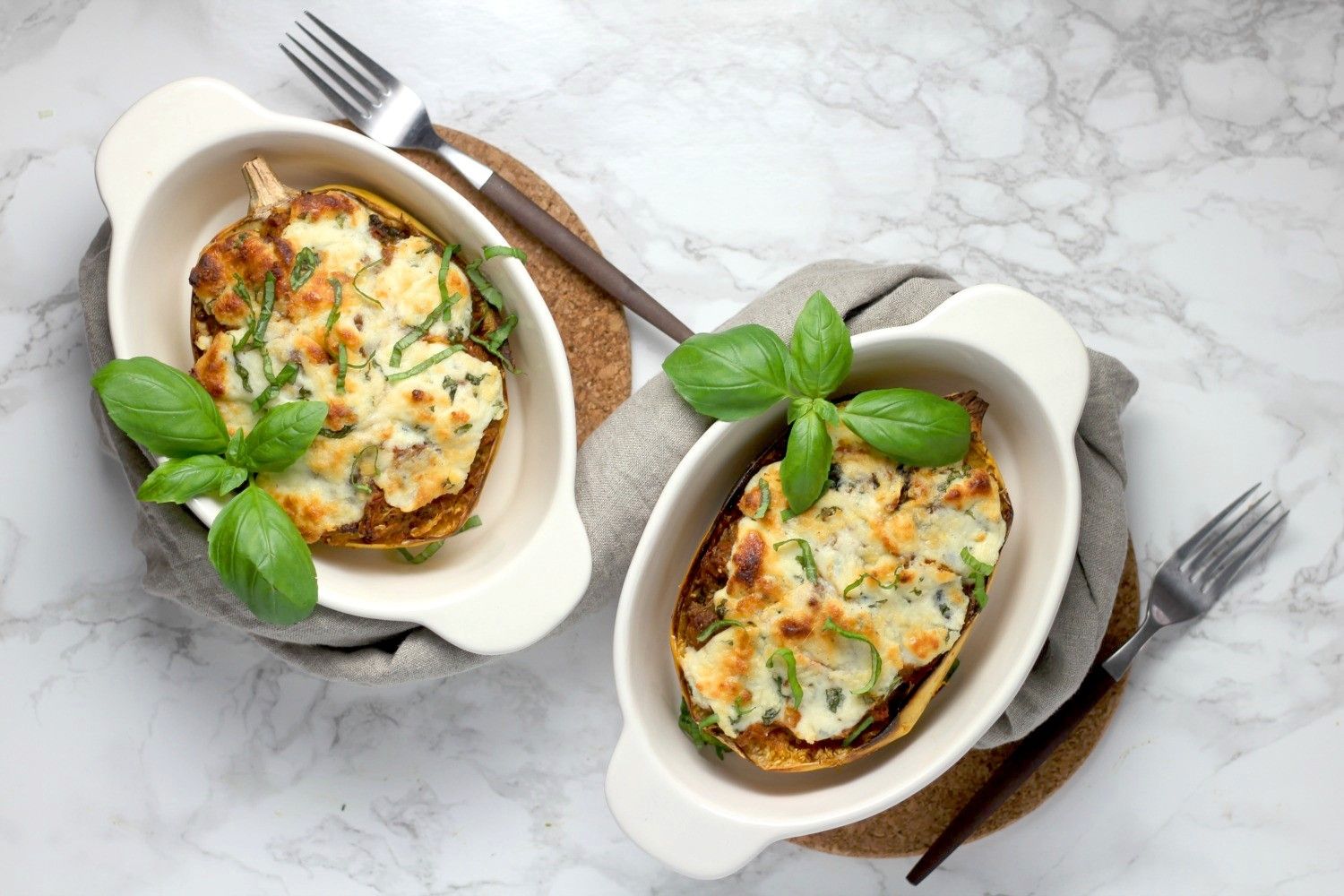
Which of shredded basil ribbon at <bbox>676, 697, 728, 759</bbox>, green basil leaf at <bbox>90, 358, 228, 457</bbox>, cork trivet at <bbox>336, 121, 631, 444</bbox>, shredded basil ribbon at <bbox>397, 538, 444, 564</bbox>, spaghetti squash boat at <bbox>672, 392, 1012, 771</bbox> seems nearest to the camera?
green basil leaf at <bbox>90, 358, 228, 457</bbox>

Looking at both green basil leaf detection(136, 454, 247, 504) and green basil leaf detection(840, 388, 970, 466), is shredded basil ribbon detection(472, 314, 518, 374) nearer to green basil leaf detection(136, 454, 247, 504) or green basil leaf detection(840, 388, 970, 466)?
green basil leaf detection(136, 454, 247, 504)

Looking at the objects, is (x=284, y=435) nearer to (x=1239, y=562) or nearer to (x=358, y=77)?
(x=358, y=77)

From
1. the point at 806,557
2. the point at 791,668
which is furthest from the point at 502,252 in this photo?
the point at 791,668

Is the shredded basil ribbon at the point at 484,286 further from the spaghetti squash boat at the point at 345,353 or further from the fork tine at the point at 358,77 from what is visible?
the fork tine at the point at 358,77

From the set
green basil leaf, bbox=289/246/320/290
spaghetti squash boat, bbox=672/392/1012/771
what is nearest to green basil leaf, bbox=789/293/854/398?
spaghetti squash boat, bbox=672/392/1012/771

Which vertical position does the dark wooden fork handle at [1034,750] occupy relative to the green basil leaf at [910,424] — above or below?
below

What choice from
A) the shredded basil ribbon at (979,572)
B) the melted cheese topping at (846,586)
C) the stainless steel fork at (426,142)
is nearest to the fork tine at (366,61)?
the stainless steel fork at (426,142)
